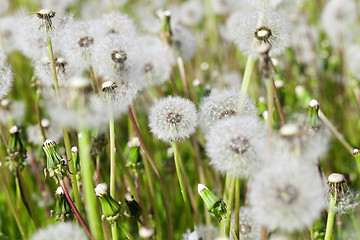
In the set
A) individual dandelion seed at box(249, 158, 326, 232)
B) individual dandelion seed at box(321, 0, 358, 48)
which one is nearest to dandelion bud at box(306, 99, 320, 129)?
A: individual dandelion seed at box(249, 158, 326, 232)

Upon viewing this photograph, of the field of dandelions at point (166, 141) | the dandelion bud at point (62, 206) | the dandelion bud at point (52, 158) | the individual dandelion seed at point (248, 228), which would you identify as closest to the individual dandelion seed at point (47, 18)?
the field of dandelions at point (166, 141)

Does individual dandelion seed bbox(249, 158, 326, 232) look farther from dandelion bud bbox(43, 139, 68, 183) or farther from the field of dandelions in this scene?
dandelion bud bbox(43, 139, 68, 183)

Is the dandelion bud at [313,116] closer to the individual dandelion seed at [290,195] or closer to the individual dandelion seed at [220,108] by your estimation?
the individual dandelion seed at [220,108]

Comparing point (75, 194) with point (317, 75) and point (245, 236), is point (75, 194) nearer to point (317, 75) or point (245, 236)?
point (245, 236)

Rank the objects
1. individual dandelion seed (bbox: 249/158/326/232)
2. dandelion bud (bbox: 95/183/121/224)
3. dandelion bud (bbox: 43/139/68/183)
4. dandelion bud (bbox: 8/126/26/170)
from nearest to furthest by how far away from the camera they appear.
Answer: individual dandelion seed (bbox: 249/158/326/232), dandelion bud (bbox: 95/183/121/224), dandelion bud (bbox: 43/139/68/183), dandelion bud (bbox: 8/126/26/170)

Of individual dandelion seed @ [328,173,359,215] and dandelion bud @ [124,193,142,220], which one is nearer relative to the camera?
individual dandelion seed @ [328,173,359,215]

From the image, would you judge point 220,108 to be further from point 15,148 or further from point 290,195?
point 15,148

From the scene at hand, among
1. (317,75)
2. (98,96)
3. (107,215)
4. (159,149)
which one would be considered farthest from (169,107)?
(317,75)

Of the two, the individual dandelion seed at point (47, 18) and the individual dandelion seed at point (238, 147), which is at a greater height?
the individual dandelion seed at point (47, 18)
